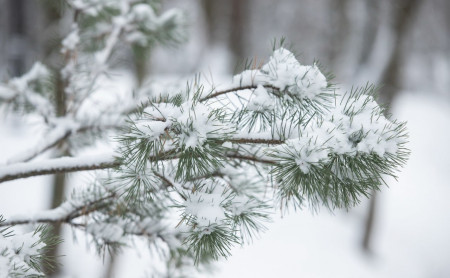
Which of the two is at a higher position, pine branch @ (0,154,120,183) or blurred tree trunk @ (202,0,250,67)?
blurred tree trunk @ (202,0,250,67)

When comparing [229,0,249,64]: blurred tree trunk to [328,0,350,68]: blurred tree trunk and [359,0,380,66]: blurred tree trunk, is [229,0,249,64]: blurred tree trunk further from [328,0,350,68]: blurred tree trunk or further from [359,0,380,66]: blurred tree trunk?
[359,0,380,66]: blurred tree trunk

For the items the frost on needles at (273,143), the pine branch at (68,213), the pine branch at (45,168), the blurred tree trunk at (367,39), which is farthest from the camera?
the blurred tree trunk at (367,39)

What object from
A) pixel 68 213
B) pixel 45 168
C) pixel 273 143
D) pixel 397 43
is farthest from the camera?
pixel 397 43

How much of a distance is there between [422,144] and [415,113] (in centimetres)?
87

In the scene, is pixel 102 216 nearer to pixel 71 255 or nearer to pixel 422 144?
pixel 71 255

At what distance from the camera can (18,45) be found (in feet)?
18.3

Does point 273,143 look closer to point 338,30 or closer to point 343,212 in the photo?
point 343,212

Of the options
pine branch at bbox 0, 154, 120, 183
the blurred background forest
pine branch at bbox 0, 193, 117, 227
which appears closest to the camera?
pine branch at bbox 0, 154, 120, 183

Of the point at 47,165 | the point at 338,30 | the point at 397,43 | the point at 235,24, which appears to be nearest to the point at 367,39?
the point at 338,30

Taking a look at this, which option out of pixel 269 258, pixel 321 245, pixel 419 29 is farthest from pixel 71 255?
pixel 419 29

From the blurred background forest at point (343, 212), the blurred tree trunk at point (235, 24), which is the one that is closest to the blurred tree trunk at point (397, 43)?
the blurred background forest at point (343, 212)

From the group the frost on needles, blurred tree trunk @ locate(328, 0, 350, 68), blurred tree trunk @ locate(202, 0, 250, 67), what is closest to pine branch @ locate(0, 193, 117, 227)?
the frost on needles

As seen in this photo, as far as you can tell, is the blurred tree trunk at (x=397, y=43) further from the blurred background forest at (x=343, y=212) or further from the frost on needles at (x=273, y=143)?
the frost on needles at (x=273, y=143)

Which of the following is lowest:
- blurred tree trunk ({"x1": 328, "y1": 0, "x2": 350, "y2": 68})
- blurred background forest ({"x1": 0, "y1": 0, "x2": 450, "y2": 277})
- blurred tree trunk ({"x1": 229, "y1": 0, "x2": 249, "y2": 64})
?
blurred background forest ({"x1": 0, "y1": 0, "x2": 450, "y2": 277})
